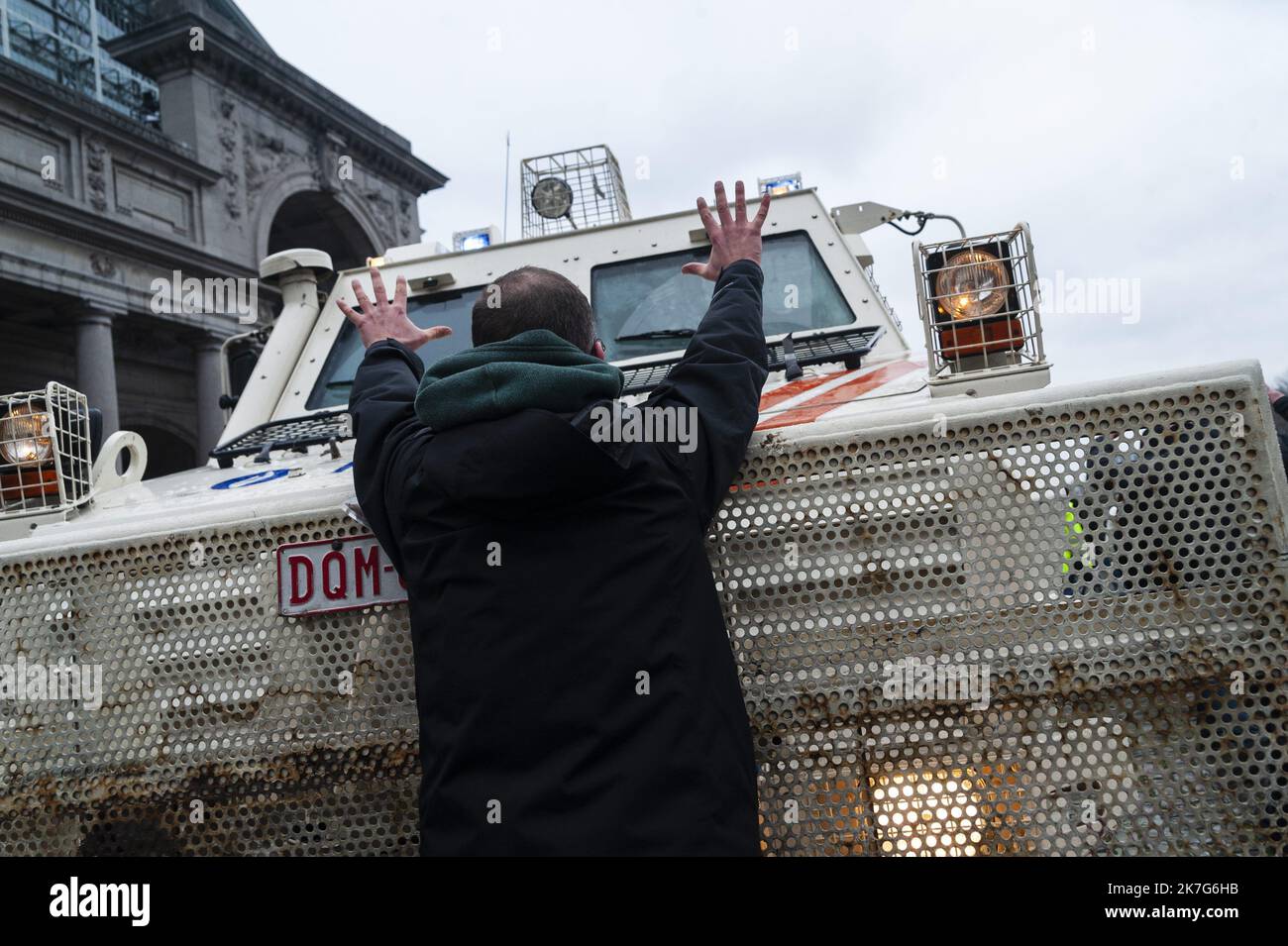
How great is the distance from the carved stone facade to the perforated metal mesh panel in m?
13.3

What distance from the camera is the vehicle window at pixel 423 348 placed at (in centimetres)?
504

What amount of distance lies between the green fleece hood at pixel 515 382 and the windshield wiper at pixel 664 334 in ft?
8.16

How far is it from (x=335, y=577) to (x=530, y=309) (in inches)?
35.8

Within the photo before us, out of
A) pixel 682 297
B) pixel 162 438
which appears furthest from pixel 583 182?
pixel 162 438

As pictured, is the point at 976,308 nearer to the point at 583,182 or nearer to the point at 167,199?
the point at 583,182

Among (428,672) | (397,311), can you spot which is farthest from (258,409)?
(428,672)

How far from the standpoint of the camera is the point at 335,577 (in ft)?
8.64

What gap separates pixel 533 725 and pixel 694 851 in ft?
1.31

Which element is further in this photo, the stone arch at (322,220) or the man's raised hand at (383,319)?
the stone arch at (322,220)

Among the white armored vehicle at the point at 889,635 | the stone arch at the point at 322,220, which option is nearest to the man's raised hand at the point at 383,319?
the white armored vehicle at the point at 889,635
